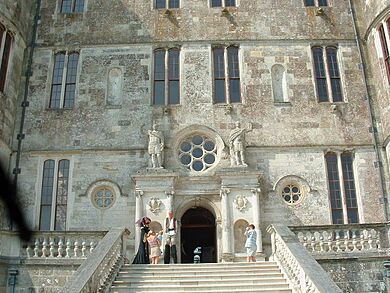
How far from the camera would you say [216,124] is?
17375 millimetres

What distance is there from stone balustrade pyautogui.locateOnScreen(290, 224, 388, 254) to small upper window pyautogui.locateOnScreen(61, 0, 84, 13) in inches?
472

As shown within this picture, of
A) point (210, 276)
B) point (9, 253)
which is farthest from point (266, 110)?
point (9, 253)

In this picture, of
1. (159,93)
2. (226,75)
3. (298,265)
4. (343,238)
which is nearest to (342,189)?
(343,238)

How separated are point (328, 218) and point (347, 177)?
1658mm

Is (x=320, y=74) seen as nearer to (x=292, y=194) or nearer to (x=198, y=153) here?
(x=292, y=194)

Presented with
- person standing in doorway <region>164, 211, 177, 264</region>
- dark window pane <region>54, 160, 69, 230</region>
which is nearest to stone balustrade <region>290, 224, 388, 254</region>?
person standing in doorway <region>164, 211, 177, 264</region>

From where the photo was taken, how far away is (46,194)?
16641 millimetres

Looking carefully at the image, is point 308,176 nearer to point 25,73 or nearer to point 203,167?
point 203,167

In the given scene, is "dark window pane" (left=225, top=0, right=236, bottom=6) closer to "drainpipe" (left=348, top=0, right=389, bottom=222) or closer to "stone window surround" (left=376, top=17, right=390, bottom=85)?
"drainpipe" (left=348, top=0, right=389, bottom=222)

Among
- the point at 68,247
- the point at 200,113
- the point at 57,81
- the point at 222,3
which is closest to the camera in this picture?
the point at 68,247

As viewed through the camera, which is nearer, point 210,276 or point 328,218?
point 210,276

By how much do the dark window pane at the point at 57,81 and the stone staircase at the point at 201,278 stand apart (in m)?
8.21

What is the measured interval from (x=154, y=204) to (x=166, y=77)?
16.1 feet

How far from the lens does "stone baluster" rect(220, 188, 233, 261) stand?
15.5m
